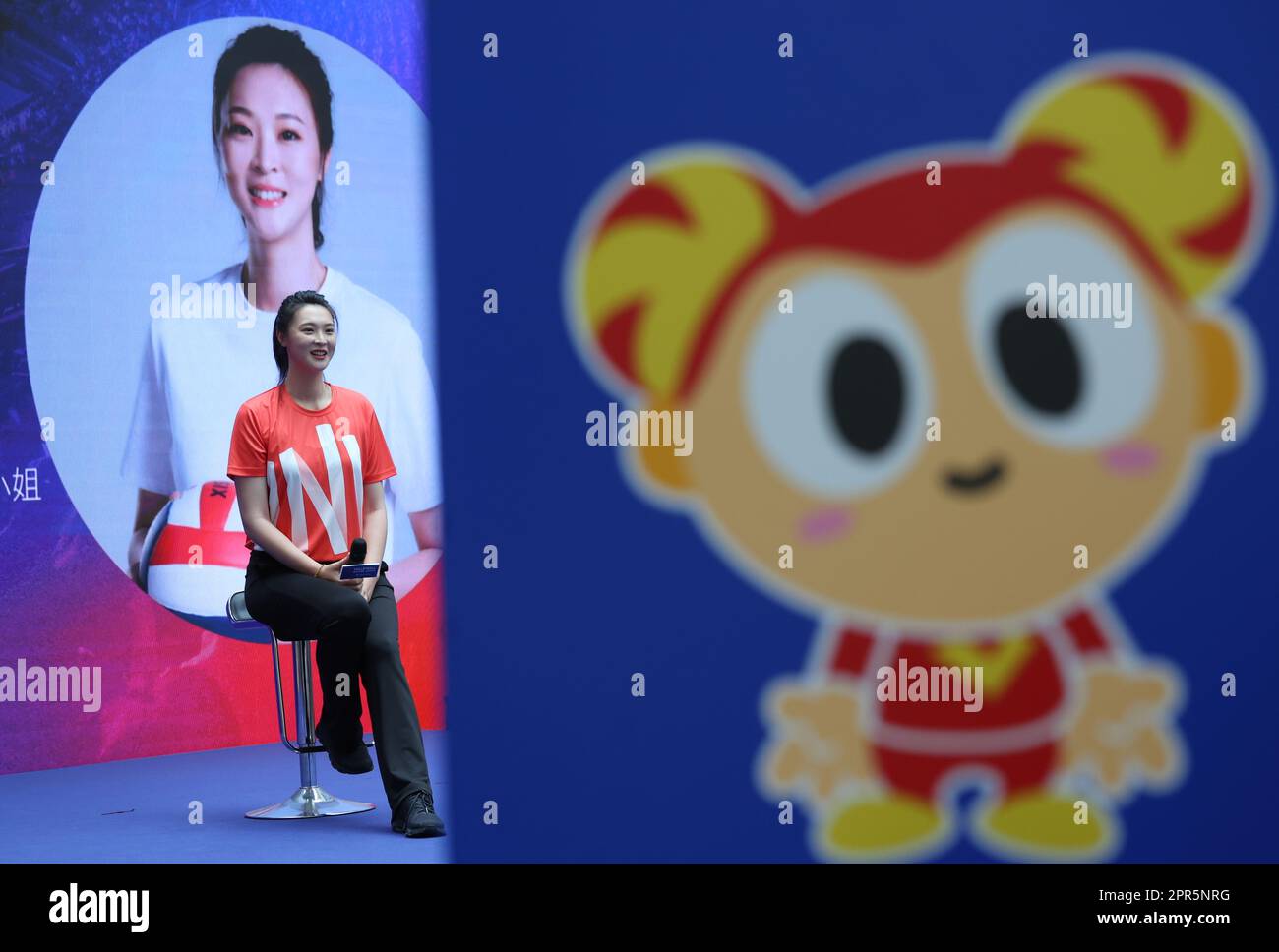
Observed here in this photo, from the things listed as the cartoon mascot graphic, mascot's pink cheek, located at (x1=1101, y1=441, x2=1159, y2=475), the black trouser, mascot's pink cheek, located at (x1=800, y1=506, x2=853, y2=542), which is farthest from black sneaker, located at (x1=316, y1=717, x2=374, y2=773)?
mascot's pink cheek, located at (x1=1101, y1=441, x2=1159, y2=475)

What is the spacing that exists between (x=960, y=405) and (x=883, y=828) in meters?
1.00

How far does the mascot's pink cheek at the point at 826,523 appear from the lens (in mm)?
3492

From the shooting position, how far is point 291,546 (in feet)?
12.3

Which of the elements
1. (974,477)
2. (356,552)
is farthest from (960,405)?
(356,552)

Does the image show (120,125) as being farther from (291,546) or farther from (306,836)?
(306,836)

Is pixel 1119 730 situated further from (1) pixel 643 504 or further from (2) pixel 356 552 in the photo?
(2) pixel 356 552

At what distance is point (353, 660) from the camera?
3.73 m

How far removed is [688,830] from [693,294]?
4.12 feet

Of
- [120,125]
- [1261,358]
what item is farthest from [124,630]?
[1261,358]

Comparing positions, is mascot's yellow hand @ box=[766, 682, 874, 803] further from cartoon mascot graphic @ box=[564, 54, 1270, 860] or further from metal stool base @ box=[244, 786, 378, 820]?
metal stool base @ box=[244, 786, 378, 820]

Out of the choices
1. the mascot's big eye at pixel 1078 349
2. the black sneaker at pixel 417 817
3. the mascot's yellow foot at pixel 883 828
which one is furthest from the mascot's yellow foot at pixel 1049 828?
the black sneaker at pixel 417 817

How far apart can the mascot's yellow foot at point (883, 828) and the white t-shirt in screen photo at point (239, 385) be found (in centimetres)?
175

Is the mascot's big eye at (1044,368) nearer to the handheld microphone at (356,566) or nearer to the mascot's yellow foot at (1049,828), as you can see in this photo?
the mascot's yellow foot at (1049,828)

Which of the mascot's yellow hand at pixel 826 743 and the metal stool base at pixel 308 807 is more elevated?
the mascot's yellow hand at pixel 826 743
